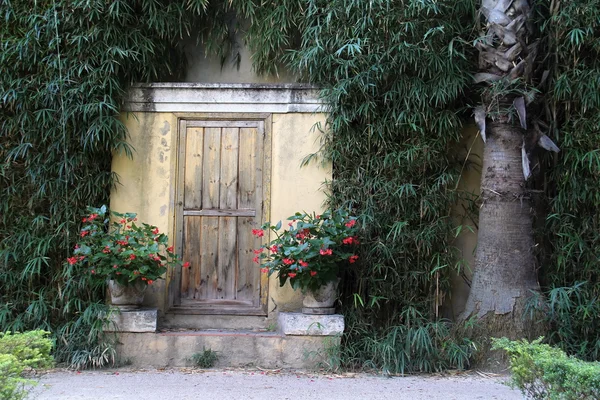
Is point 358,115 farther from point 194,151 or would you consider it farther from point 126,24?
point 126,24

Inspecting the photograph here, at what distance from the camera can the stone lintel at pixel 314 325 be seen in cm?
566

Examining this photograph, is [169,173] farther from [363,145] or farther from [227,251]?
[363,145]

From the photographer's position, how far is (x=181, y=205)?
20.7 ft

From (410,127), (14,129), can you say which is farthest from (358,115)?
(14,129)

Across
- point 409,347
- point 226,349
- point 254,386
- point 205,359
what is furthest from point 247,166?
point 409,347

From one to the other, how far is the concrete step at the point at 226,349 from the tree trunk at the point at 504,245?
1499 millimetres

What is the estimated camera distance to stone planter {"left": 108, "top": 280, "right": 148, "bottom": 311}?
571cm

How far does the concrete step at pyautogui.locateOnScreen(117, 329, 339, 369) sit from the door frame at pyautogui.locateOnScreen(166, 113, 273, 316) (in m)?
0.48

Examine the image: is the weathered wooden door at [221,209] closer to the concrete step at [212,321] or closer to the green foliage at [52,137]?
the concrete step at [212,321]

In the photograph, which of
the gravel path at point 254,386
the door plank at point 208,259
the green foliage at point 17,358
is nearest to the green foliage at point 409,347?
the gravel path at point 254,386

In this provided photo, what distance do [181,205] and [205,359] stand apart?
1571 millimetres

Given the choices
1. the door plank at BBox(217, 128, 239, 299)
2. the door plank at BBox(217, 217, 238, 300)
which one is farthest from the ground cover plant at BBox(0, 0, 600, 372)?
the door plank at BBox(217, 217, 238, 300)

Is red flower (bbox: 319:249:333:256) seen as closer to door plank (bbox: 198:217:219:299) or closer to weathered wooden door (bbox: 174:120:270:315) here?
weathered wooden door (bbox: 174:120:270:315)

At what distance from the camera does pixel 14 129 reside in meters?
5.97
